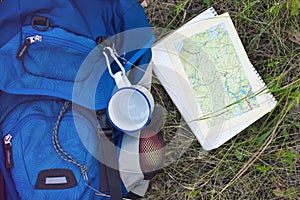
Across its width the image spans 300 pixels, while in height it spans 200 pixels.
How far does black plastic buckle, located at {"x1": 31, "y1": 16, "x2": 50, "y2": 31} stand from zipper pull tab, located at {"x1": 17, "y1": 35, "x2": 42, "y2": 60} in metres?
0.02

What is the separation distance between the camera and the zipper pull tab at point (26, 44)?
3.63 feet

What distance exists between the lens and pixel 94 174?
112cm

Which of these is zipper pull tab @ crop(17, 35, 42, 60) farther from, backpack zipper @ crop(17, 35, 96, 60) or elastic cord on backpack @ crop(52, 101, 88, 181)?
elastic cord on backpack @ crop(52, 101, 88, 181)

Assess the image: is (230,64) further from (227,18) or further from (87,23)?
(87,23)

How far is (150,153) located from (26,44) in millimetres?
443

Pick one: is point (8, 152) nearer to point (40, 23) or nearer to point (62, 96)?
point (62, 96)

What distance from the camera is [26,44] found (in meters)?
1.11

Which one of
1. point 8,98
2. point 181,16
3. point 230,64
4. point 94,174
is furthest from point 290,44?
point 8,98

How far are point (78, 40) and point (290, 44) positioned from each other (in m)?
0.64

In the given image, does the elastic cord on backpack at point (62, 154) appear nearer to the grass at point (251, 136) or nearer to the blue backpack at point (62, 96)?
the blue backpack at point (62, 96)

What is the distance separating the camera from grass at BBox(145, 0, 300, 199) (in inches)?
50.3

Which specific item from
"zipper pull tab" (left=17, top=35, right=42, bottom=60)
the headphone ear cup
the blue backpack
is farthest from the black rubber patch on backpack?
"zipper pull tab" (left=17, top=35, right=42, bottom=60)

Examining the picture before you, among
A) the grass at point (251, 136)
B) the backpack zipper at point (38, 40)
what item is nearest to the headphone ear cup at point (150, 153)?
the grass at point (251, 136)

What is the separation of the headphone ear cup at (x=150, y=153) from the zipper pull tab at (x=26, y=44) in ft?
1.24
